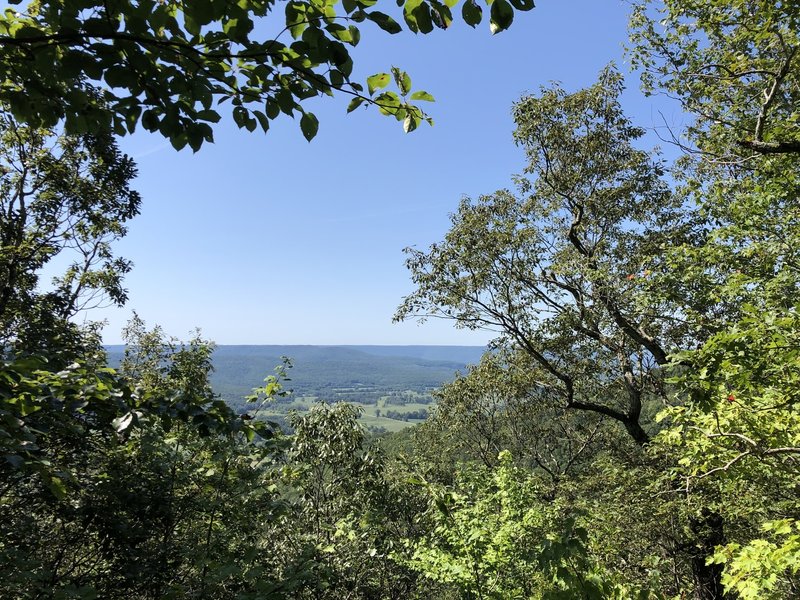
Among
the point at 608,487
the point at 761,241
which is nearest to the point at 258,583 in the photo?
the point at 761,241

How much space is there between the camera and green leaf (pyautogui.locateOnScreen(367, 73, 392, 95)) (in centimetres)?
186

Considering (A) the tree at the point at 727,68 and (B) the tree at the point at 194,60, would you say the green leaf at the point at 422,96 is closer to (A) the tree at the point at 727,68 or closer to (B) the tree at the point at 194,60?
(B) the tree at the point at 194,60

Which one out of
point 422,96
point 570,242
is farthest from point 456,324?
point 422,96

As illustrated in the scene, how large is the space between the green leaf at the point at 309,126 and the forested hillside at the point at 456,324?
83 millimetres

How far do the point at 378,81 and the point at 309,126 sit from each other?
A: 1.22 ft

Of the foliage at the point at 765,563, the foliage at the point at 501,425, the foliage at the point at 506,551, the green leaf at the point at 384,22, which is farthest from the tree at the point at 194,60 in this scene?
the foliage at the point at 501,425

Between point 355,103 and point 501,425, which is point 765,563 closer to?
point 355,103

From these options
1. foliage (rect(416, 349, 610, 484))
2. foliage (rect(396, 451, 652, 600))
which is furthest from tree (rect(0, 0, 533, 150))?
foliage (rect(416, 349, 610, 484))

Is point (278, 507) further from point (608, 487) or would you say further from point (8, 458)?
point (608, 487)

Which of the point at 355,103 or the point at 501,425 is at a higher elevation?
the point at 355,103

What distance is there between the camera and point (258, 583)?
292 cm

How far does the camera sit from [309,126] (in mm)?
1942

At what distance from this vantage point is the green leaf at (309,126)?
6.34 feet

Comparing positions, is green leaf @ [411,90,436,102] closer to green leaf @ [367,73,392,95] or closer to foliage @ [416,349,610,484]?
green leaf @ [367,73,392,95]
